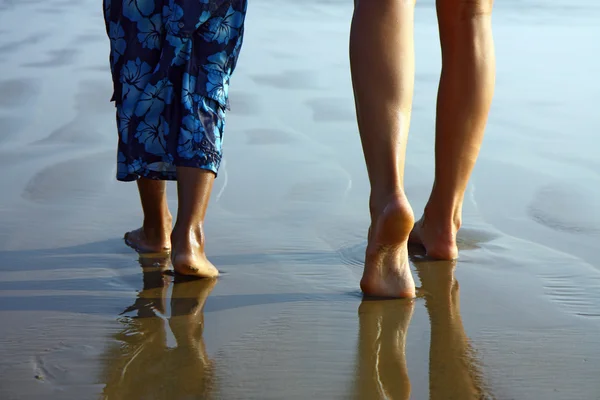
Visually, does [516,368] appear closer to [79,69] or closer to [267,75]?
[267,75]

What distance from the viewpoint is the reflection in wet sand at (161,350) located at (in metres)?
1.79

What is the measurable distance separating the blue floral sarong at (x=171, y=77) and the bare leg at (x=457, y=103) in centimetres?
60

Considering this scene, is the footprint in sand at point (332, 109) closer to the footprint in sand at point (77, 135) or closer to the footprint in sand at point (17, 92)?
the footprint in sand at point (77, 135)

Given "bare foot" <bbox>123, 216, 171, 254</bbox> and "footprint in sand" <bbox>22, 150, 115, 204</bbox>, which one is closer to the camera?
"bare foot" <bbox>123, 216, 171, 254</bbox>

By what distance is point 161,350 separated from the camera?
1.98 meters

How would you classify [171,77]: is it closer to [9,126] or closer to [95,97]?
[9,126]

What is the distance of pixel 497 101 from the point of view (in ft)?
15.4

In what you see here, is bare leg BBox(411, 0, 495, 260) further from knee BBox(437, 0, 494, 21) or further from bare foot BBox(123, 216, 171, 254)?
bare foot BBox(123, 216, 171, 254)

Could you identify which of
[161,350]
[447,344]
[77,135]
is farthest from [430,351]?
[77,135]

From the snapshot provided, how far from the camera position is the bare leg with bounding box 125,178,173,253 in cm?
273

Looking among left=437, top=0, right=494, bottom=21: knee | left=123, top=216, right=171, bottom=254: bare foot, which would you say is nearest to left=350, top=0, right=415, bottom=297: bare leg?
left=437, top=0, right=494, bottom=21: knee

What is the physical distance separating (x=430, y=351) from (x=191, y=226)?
785mm

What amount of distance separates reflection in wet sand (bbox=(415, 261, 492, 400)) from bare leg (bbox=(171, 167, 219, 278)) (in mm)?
580

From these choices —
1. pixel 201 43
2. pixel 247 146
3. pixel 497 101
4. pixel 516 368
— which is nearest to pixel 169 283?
pixel 201 43
